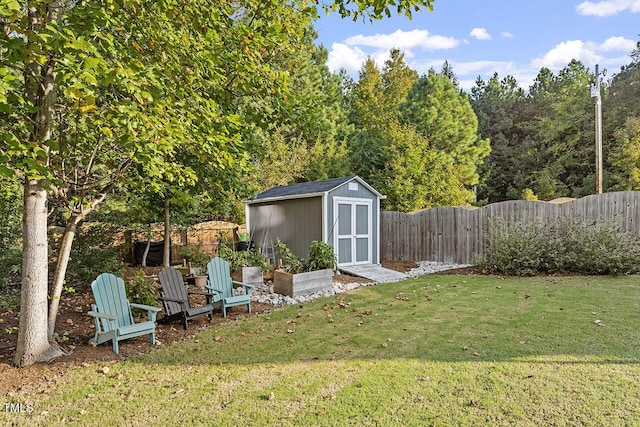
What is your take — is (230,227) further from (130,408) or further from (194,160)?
(130,408)

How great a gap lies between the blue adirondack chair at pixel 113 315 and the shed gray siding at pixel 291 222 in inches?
209

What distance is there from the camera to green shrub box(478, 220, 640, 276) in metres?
7.44

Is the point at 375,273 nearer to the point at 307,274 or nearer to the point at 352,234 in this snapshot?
the point at 352,234

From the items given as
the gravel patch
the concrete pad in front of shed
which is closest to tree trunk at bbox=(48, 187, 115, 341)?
the gravel patch

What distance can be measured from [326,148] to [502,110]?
13901mm

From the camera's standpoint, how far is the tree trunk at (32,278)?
3.44m

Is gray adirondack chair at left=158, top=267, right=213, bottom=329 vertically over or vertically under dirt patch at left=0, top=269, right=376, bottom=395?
over

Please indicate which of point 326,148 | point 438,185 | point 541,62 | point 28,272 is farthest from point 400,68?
point 28,272

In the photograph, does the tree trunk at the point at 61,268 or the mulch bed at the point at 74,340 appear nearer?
the mulch bed at the point at 74,340

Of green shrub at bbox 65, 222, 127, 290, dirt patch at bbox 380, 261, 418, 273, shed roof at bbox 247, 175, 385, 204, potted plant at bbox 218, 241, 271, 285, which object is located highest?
shed roof at bbox 247, 175, 385, 204

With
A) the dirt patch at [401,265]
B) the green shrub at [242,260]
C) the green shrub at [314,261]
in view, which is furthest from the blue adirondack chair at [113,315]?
the dirt patch at [401,265]

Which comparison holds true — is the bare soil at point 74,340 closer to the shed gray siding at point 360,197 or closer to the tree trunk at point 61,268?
the tree trunk at point 61,268

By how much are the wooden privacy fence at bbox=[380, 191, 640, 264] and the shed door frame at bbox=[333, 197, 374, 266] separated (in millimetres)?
1872

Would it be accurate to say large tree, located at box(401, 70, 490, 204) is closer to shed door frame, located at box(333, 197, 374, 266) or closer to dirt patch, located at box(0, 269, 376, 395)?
shed door frame, located at box(333, 197, 374, 266)
